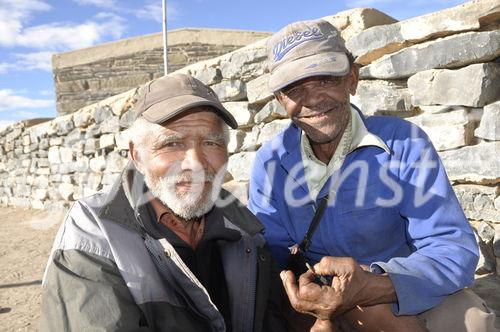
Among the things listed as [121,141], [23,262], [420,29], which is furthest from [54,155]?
[420,29]

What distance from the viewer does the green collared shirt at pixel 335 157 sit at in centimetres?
201

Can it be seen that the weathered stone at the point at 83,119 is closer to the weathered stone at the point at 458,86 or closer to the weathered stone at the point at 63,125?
the weathered stone at the point at 63,125

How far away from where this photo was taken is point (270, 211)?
86.7 inches

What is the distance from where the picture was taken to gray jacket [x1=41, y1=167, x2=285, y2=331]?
1.30 meters

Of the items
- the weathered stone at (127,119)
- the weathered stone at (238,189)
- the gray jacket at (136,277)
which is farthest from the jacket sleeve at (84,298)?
the weathered stone at (127,119)

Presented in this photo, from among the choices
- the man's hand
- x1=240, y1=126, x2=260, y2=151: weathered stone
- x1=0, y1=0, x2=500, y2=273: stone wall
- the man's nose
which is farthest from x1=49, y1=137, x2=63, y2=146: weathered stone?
the man's hand

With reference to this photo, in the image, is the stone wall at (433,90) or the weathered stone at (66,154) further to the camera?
the weathered stone at (66,154)

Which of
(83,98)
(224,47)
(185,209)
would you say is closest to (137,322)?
(185,209)

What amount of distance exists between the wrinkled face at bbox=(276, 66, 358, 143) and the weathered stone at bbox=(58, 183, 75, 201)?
629cm

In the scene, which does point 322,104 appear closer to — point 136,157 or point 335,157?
point 335,157

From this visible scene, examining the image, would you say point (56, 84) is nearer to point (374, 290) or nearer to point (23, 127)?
point (23, 127)

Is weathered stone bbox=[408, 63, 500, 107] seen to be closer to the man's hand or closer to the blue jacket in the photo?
the blue jacket

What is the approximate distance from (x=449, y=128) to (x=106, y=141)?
4794 mm

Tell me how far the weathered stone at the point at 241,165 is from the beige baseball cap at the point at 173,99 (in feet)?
7.52
